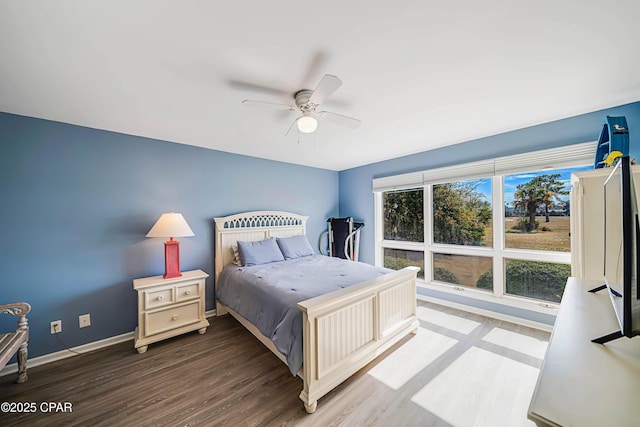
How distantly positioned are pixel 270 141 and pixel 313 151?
741 millimetres

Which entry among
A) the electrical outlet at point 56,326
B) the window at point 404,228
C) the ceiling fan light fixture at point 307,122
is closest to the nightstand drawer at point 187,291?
the electrical outlet at point 56,326

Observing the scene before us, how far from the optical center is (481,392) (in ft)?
6.03

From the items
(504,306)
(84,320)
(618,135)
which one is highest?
(618,135)

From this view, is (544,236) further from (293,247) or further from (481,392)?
(293,247)

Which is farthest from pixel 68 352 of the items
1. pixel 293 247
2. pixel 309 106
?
pixel 309 106

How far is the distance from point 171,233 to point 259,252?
3.69ft

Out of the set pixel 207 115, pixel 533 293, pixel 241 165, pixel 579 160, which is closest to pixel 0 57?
pixel 207 115

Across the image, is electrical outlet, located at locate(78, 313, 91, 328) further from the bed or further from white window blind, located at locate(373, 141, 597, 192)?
white window blind, located at locate(373, 141, 597, 192)

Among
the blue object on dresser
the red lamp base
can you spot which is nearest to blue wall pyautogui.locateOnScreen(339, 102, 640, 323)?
the blue object on dresser

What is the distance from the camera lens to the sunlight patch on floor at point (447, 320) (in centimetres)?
282

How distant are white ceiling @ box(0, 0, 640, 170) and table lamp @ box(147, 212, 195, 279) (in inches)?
40.5

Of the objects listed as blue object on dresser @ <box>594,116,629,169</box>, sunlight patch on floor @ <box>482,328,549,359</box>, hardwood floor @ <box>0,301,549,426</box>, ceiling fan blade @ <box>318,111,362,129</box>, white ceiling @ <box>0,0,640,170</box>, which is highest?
white ceiling @ <box>0,0,640,170</box>

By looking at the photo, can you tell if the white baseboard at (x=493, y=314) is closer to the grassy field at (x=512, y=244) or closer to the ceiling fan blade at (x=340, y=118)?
the grassy field at (x=512, y=244)

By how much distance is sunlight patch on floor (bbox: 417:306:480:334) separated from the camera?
282cm
